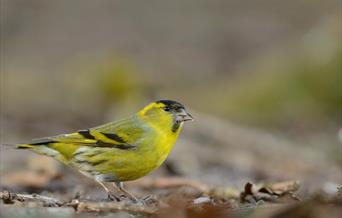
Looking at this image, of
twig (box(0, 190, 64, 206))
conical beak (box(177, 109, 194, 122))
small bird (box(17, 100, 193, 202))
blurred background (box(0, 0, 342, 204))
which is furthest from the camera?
blurred background (box(0, 0, 342, 204))

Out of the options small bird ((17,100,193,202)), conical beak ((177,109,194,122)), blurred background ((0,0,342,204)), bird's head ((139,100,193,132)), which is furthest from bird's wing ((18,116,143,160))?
blurred background ((0,0,342,204))

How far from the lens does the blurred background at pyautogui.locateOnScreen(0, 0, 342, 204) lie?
981 cm

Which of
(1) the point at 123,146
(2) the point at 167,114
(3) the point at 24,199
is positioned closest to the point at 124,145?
(1) the point at 123,146

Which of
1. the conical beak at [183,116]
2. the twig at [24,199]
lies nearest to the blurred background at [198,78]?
the conical beak at [183,116]

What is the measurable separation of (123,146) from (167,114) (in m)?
0.47

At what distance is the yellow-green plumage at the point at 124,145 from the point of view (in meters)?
6.14

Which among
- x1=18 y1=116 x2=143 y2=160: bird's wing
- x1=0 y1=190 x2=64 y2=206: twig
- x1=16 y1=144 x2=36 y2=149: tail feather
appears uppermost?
x1=18 y1=116 x2=143 y2=160: bird's wing

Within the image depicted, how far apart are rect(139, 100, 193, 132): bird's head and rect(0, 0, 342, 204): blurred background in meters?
1.43

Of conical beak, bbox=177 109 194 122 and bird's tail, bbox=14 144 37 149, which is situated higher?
conical beak, bbox=177 109 194 122

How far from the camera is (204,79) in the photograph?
1697cm

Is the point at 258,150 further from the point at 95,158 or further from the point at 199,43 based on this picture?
the point at 199,43

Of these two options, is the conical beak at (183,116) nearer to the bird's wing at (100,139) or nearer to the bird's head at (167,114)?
the bird's head at (167,114)

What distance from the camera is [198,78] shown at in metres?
17.1

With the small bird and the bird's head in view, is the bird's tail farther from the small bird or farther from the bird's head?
the bird's head
